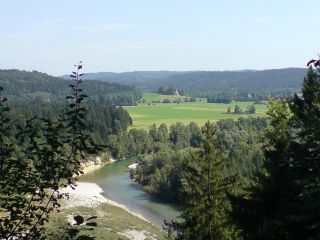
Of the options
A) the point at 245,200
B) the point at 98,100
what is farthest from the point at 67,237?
the point at 98,100

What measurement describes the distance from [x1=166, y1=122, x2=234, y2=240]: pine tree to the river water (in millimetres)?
27082

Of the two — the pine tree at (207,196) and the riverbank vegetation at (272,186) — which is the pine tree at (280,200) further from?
the pine tree at (207,196)

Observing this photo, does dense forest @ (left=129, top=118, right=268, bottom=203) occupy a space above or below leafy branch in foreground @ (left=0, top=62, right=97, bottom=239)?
below

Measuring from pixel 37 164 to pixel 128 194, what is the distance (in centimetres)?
5294

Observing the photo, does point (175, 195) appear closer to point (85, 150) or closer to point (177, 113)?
point (85, 150)

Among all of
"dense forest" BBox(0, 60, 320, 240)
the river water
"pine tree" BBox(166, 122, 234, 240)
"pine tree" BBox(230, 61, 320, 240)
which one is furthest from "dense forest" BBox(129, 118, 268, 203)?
"pine tree" BBox(230, 61, 320, 240)

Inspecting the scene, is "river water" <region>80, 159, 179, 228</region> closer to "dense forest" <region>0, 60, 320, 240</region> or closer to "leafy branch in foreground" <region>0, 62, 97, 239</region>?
"dense forest" <region>0, 60, 320, 240</region>

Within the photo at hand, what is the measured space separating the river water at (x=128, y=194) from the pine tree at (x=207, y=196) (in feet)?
88.9

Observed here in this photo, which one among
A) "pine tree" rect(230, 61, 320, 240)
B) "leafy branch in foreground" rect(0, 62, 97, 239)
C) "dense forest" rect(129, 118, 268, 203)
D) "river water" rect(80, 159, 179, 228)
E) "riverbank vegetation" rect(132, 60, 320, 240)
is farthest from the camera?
"dense forest" rect(129, 118, 268, 203)

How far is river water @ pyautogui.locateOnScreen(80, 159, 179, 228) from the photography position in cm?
4828

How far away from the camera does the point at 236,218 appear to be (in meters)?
12.0

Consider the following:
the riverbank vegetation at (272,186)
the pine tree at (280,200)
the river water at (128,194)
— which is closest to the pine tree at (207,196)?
the riverbank vegetation at (272,186)

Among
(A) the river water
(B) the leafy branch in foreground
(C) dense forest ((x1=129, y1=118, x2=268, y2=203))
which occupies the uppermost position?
(B) the leafy branch in foreground

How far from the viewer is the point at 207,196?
53.9ft
